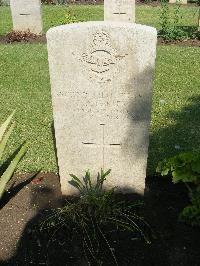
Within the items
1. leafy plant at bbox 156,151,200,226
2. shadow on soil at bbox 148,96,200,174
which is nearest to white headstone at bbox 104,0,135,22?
shadow on soil at bbox 148,96,200,174

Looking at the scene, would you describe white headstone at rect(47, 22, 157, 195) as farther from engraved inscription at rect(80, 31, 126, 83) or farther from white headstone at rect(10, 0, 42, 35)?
white headstone at rect(10, 0, 42, 35)

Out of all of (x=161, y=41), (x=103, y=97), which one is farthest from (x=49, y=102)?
(x=161, y=41)

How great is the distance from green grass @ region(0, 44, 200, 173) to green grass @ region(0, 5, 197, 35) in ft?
9.29

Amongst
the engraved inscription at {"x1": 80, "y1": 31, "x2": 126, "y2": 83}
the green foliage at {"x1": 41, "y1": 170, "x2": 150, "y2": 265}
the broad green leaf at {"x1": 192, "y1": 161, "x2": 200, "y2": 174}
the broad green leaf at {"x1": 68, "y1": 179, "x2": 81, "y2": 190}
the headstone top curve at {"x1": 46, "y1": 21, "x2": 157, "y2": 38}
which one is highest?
the headstone top curve at {"x1": 46, "y1": 21, "x2": 157, "y2": 38}

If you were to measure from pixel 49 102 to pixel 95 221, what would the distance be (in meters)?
3.17

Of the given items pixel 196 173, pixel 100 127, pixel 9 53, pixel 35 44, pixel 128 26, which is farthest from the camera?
pixel 35 44

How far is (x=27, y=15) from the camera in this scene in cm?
980

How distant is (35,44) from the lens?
30.6 feet

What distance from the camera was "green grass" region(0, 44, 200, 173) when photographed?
14.7 ft

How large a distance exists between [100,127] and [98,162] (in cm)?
36

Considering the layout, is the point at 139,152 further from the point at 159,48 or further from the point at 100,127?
the point at 159,48

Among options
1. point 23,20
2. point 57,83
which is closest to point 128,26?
point 57,83

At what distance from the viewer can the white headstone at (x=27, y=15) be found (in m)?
9.64

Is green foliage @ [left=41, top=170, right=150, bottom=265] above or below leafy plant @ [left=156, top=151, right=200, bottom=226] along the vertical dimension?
below
